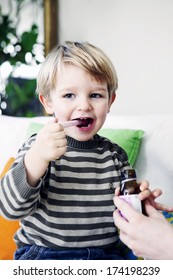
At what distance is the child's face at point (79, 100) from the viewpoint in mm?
900

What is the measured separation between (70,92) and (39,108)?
66.4 inches

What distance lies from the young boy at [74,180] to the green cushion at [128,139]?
1.01 ft

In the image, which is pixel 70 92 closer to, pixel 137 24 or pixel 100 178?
pixel 100 178

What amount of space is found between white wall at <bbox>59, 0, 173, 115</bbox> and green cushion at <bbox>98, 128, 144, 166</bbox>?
2.07ft

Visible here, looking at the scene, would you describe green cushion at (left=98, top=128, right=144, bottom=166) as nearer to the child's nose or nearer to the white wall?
the child's nose

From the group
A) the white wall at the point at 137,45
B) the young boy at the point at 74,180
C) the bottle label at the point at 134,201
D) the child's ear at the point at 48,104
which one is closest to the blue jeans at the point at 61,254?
the young boy at the point at 74,180

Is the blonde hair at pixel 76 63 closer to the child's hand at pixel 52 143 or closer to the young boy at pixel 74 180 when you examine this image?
the young boy at pixel 74 180

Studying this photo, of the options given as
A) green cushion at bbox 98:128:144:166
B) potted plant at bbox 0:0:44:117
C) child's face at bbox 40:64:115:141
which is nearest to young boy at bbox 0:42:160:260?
child's face at bbox 40:64:115:141

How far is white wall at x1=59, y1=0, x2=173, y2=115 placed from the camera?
1.89 meters

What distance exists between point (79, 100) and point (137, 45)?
1182 millimetres

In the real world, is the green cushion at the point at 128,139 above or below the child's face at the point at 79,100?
below

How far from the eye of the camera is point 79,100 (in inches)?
35.4

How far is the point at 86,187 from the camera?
938 mm
